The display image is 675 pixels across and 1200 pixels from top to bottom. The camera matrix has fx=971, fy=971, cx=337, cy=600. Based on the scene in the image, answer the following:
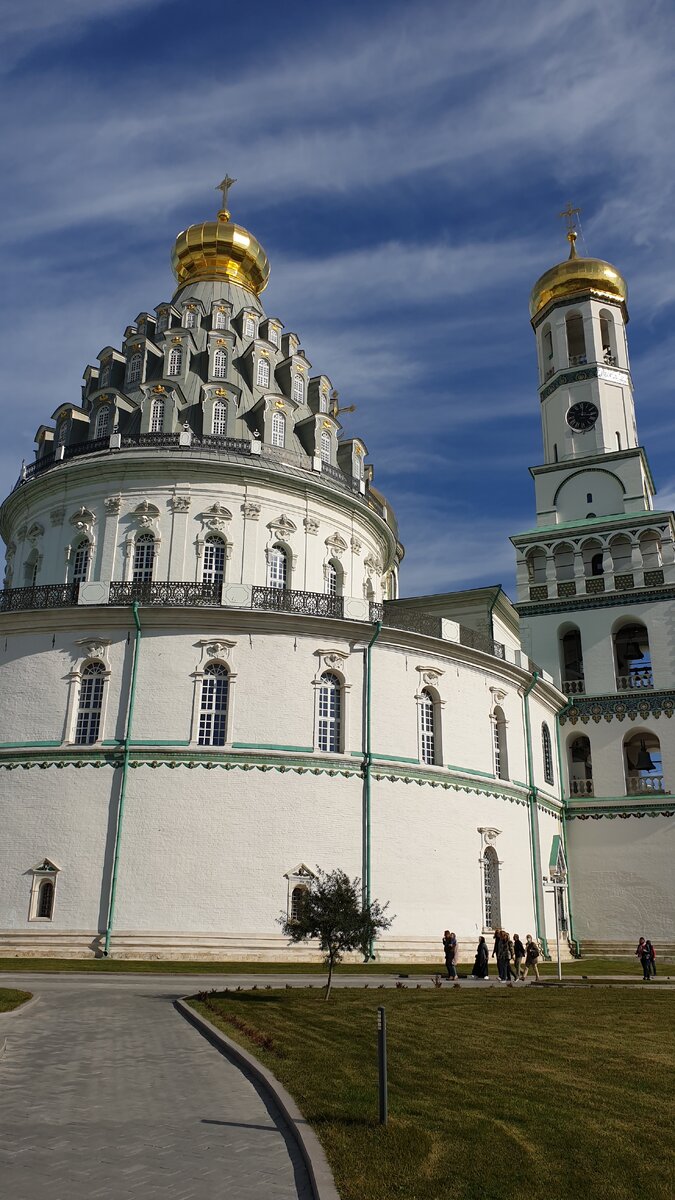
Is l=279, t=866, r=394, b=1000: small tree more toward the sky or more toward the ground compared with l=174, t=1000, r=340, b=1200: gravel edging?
more toward the sky

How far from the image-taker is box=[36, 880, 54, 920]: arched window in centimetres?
2733

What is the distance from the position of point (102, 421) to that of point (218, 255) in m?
12.1

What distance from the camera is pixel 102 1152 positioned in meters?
7.63

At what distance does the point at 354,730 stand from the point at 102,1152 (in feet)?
75.8

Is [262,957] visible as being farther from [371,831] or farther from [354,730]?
[354,730]

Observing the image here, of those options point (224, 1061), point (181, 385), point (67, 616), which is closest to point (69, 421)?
point (181, 385)

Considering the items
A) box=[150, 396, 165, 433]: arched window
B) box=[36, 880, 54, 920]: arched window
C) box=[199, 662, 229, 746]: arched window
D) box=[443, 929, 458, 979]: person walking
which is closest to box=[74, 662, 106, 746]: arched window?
box=[199, 662, 229, 746]: arched window

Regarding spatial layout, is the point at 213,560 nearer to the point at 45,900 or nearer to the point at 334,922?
the point at 45,900

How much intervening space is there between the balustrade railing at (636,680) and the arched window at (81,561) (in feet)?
74.1

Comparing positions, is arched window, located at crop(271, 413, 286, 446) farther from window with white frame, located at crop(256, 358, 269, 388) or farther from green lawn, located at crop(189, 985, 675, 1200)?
green lawn, located at crop(189, 985, 675, 1200)

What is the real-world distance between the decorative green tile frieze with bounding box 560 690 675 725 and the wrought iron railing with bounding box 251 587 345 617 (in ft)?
46.6

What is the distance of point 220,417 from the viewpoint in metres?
36.9

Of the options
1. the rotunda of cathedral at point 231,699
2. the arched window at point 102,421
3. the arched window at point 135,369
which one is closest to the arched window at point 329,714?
the rotunda of cathedral at point 231,699

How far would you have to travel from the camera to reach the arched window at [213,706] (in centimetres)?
2919
